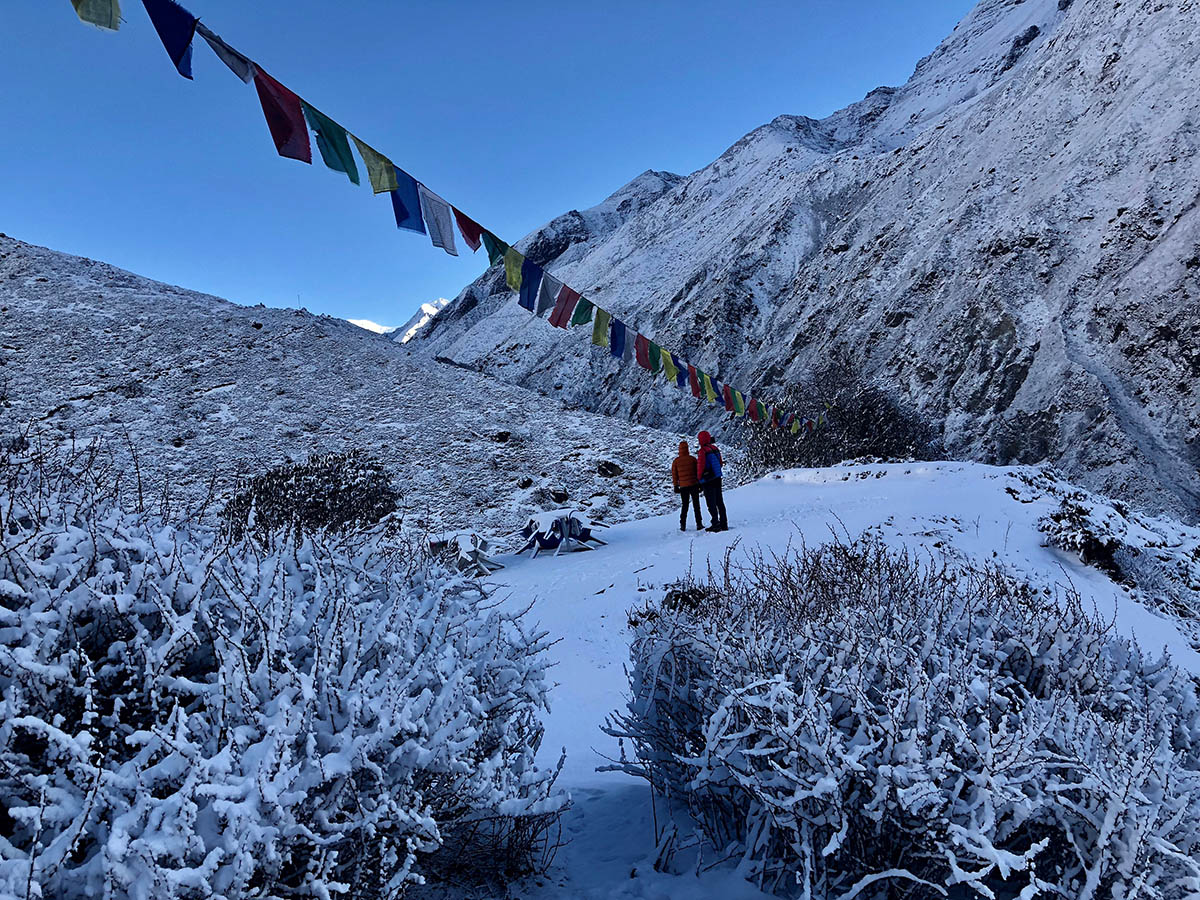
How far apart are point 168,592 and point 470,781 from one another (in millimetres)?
1160

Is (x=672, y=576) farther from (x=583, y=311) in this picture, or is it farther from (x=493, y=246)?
→ (x=493, y=246)

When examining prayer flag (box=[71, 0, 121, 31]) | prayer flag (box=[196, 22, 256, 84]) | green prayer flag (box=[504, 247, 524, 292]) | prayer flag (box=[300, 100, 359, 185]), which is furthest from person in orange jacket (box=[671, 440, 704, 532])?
prayer flag (box=[71, 0, 121, 31])

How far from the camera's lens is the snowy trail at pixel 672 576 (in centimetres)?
312

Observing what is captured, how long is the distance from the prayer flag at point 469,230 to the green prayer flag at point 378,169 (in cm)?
90

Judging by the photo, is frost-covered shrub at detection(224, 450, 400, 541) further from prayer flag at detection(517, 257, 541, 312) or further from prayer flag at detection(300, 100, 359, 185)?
prayer flag at detection(300, 100, 359, 185)

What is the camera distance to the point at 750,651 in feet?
9.07

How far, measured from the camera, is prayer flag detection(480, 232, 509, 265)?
24.3 ft

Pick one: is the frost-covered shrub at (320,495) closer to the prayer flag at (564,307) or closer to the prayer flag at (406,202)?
the prayer flag at (564,307)

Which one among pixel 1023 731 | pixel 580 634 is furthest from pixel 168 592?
pixel 580 634

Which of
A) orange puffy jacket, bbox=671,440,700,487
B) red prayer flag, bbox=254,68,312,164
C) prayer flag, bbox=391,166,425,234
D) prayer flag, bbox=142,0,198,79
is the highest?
prayer flag, bbox=142,0,198,79

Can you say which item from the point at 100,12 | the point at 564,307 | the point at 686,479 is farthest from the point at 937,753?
the point at 686,479

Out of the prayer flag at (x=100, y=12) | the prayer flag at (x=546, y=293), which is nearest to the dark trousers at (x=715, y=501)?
the prayer flag at (x=546, y=293)

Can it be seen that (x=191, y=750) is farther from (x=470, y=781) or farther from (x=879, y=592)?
(x=879, y=592)

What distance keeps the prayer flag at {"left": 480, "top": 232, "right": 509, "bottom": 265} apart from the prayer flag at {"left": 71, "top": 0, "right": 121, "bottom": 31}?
3653 millimetres
